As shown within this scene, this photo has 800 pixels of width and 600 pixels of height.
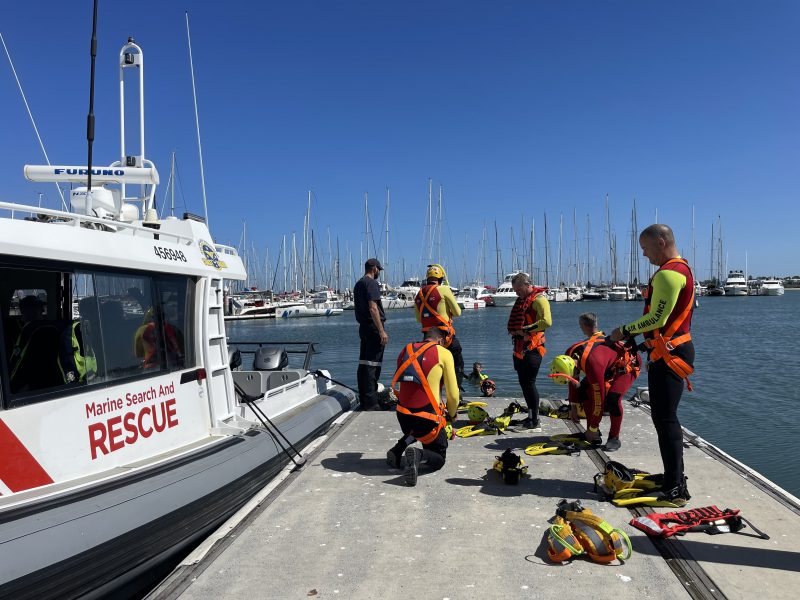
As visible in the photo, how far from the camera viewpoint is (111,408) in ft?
13.3

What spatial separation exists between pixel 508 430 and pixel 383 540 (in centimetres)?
317

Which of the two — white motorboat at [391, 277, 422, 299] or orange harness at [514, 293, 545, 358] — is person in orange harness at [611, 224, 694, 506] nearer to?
orange harness at [514, 293, 545, 358]

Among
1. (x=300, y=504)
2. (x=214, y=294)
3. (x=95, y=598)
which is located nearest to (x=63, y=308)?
(x=214, y=294)

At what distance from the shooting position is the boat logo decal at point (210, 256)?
5482 millimetres

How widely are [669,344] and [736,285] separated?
4552 inches

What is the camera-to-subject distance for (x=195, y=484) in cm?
434

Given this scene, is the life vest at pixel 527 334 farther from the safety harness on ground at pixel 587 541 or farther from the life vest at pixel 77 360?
the life vest at pixel 77 360

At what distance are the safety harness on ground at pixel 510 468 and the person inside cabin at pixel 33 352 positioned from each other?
346 cm

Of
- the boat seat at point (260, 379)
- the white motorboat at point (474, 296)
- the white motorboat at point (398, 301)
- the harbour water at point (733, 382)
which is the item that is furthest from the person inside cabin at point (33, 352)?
the white motorboat at point (398, 301)

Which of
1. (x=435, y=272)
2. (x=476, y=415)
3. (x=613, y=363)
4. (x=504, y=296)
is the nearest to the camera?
(x=613, y=363)

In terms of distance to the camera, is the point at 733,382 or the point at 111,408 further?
the point at 733,382

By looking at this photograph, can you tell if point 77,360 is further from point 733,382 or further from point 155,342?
point 733,382

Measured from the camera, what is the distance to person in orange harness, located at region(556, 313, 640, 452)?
222 inches

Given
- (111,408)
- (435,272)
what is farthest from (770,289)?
(111,408)
